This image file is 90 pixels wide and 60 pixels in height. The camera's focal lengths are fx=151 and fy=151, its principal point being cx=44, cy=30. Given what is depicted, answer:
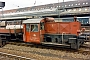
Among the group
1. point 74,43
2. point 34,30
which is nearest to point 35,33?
point 34,30

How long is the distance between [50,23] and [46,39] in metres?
1.45

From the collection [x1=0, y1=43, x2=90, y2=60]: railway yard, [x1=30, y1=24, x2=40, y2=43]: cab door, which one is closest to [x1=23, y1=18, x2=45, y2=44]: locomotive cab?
[x1=30, y1=24, x2=40, y2=43]: cab door

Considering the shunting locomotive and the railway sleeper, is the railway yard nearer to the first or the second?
the railway sleeper

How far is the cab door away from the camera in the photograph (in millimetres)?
12695

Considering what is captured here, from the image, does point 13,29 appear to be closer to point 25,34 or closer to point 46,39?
point 25,34

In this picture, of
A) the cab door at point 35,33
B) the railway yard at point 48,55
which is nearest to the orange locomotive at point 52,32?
the cab door at point 35,33

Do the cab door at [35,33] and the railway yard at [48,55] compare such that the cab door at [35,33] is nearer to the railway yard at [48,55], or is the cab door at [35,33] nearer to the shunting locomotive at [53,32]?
the shunting locomotive at [53,32]

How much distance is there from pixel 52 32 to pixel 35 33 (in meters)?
1.49

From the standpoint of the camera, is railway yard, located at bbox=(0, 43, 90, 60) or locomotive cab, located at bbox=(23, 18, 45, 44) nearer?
railway yard, located at bbox=(0, 43, 90, 60)

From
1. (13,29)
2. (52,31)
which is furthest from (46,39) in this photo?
(13,29)

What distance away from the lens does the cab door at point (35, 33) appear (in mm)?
12695

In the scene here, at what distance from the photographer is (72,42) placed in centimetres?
1138

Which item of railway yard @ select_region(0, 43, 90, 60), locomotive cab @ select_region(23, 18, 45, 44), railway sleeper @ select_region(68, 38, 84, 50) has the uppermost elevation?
locomotive cab @ select_region(23, 18, 45, 44)

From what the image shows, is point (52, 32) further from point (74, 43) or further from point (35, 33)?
point (74, 43)
